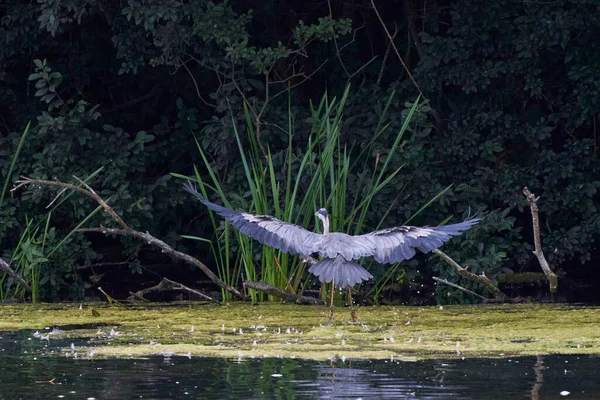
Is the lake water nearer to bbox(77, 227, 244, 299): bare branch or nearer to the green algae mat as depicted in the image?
the green algae mat

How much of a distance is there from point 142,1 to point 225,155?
160cm

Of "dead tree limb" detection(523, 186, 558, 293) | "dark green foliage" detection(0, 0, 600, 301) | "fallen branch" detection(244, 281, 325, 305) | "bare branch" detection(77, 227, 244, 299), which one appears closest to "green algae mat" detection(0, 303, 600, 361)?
"fallen branch" detection(244, 281, 325, 305)

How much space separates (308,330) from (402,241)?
3.27 ft

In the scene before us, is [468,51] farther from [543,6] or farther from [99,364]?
[99,364]

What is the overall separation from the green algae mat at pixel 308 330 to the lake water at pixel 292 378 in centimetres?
24

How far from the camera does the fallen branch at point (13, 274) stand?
30.1 ft

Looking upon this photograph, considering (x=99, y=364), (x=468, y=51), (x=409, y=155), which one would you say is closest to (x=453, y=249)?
(x=409, y=155)

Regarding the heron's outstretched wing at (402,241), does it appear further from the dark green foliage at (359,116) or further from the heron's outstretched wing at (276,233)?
the dark green foliage at (359,116)

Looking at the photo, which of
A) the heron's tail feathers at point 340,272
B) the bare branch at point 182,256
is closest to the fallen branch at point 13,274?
the bare branch at point 182,256

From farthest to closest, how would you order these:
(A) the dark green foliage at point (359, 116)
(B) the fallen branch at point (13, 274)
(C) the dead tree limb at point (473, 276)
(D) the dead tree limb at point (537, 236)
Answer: (A) the dark green foliage at point (359, 116), (B) the fallen branch at point (13, 274), (C) the dead tree limb at point (473, 276), (D) the dead tree limb at point (537, 236)

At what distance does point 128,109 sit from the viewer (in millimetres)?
12383

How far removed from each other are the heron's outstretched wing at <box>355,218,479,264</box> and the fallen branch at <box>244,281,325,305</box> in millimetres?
1178

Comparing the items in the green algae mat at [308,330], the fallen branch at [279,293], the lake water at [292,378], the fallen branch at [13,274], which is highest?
the fallen branch at [13,274]

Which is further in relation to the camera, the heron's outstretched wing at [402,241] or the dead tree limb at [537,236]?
the dead tree limb at [537,236]
